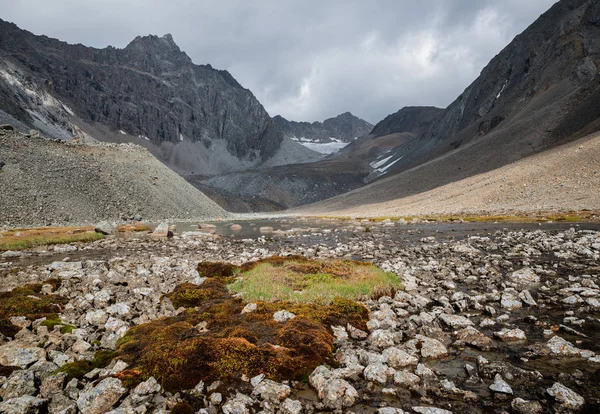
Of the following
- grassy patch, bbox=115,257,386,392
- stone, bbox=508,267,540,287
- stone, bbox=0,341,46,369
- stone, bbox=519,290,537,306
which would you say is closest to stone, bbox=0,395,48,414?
grassy patch, bbox=115,257,386,392

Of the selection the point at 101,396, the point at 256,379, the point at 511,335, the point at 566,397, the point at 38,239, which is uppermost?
the point at 38,239

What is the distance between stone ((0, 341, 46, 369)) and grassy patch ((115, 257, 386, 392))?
56.1 inches

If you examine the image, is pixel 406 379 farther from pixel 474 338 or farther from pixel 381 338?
pixel 474 338

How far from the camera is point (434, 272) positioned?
13438mm

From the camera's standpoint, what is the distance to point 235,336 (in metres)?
7.07

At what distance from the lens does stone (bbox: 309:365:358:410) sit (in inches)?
197

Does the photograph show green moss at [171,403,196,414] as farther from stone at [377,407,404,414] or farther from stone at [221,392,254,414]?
stone at [377,407,404,414]

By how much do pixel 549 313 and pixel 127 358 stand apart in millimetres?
9893

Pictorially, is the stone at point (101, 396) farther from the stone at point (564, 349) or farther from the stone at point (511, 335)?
the stone at point (564, 349)

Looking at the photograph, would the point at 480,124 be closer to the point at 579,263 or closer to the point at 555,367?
the point at 579,263

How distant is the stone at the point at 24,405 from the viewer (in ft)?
14.8

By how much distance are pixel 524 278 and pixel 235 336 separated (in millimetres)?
10538

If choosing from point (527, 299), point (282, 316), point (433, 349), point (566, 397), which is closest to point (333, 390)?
point (433, 349)

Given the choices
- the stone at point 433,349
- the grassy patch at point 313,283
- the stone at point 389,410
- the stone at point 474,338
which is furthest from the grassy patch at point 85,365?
the stone at point 474,338
